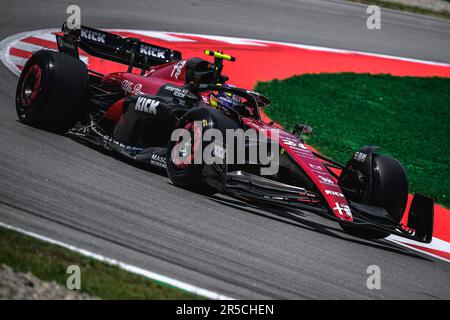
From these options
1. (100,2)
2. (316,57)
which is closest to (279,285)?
(316,57)

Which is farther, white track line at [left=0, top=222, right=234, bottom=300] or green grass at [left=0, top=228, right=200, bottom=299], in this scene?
white track line at [left=0, top=222, right=234, bottom=300]

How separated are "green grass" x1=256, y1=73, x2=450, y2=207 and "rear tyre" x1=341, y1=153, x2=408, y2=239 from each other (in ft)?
8.04

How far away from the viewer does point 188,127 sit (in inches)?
296

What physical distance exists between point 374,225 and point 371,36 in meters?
13.5

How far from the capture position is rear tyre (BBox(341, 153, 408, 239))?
294 inches

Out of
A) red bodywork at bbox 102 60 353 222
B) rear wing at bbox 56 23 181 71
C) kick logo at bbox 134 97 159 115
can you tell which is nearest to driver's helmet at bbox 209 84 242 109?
red bodywork at bbox 102 60 353 222

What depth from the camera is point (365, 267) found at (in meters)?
6.23

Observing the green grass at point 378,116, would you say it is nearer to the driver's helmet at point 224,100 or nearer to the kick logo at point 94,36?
the driver's helmet at point 224,100

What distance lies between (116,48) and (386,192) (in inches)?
167

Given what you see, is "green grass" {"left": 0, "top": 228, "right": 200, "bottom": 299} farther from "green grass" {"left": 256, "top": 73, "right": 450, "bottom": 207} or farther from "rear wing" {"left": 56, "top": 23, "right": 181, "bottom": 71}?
"green grass" {"left": 256, "top": 73, "right": 450, "bottom": 207}

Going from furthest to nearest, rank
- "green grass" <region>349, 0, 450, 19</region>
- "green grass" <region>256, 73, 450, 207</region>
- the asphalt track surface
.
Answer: "green grass" <region>349, 0, 450, 19</region> → "green grass" <region>256, 73, 450, 207</region> → the asphalt track surface

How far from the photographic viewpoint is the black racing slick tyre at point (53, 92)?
864cm

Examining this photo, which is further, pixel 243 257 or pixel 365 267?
pixel 365 267
